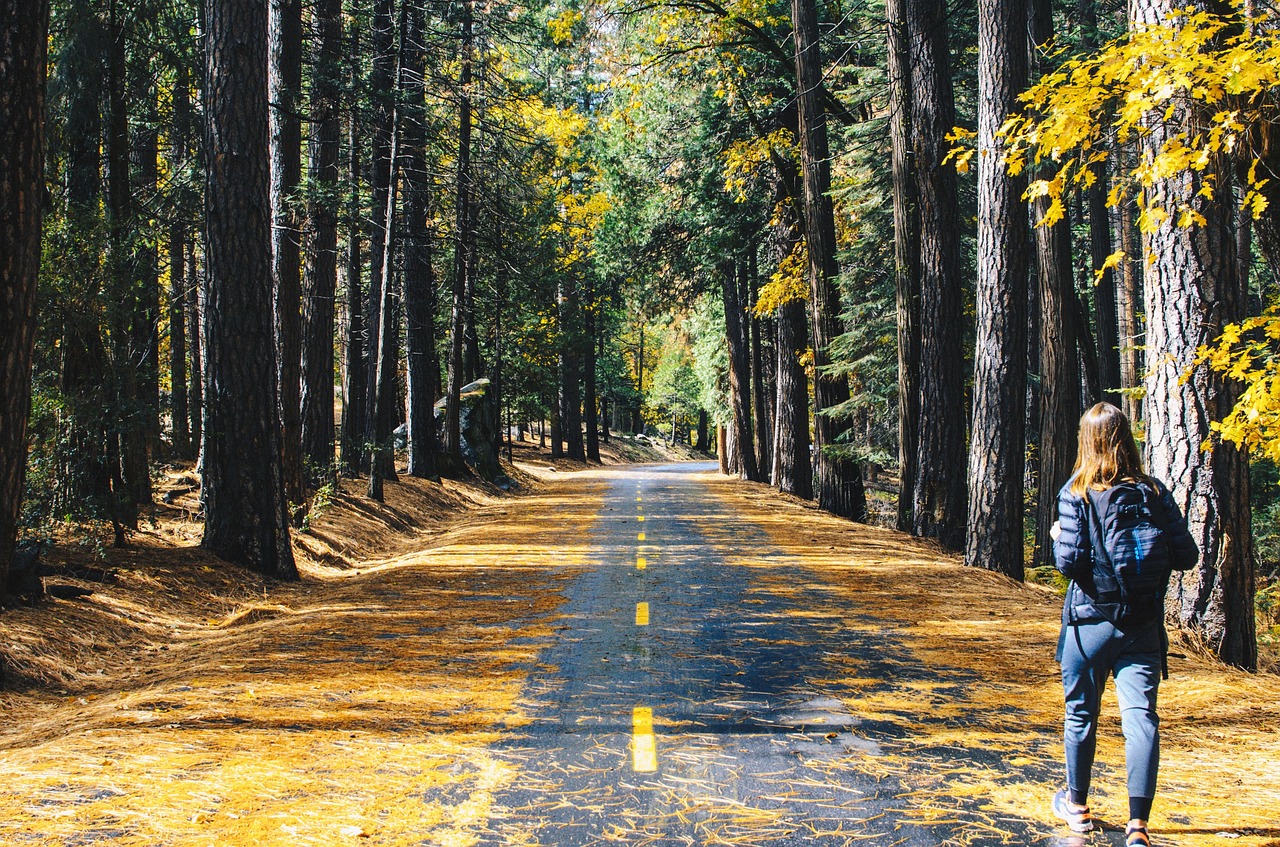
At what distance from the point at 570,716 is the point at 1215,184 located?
6.52m

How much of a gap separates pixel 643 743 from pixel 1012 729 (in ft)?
7.43

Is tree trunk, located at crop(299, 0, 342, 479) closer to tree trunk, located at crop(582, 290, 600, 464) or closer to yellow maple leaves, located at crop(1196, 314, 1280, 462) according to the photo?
yellow maple leaves, located at crop(1196, 314, 1280, 462)

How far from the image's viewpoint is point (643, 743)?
5.29 metres

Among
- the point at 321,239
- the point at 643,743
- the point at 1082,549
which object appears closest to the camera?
the point at 1082,549

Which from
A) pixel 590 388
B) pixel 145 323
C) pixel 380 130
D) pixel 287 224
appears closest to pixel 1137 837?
pixel 145 323

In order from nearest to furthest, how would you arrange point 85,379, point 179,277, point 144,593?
1. point 144,593
2. point 85,379
3. point 179,277

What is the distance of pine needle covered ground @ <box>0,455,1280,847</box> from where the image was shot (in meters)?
4.31

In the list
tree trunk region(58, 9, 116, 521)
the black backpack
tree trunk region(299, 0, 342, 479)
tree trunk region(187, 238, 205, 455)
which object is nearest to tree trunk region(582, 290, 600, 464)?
tree trunk region(187, 238, 205, 455)

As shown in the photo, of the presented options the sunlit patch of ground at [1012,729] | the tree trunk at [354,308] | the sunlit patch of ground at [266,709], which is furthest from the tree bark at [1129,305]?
the sunlit patch of ground at [266,709]

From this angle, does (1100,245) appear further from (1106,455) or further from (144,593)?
(144,593)

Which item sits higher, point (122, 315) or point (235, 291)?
point (235, 291)

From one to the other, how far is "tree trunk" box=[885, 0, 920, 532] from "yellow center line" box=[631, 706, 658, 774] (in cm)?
1185

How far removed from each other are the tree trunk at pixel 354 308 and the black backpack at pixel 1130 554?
14.4m

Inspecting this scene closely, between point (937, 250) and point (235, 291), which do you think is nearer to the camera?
point (235, 291)
